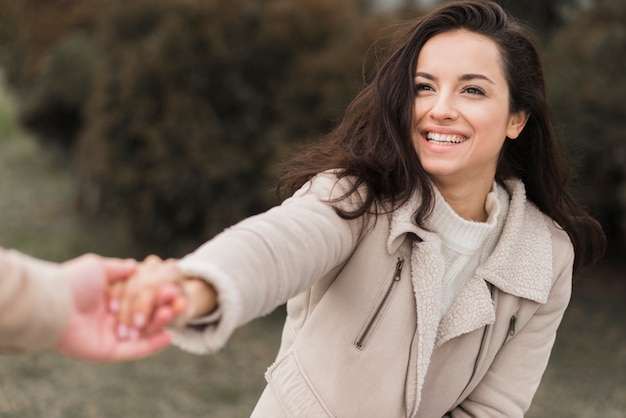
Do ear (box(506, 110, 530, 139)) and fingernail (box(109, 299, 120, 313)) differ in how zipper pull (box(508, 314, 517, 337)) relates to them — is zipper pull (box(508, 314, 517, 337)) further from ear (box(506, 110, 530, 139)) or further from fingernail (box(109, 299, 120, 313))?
fingernail (box(109, 299, 120, 313))

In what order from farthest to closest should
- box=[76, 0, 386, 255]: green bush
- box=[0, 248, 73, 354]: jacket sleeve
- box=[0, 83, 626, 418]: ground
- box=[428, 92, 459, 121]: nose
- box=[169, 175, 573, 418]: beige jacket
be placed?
box=[76, 0, 386, 255]: green bush → box=[0, 83, 626, 418]: ground → box=[428, 92, 459, 121]: nose → box=[169, 175, 573, 418]: beige jacket → box=[0, 248, 73, 354]: jacket sleeve

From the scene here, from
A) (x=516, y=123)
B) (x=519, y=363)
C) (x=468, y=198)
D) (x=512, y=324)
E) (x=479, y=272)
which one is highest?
(x=516, y=123)

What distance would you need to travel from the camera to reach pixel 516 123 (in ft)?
8.23

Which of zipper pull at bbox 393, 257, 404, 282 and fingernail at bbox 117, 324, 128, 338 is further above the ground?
fingernail at bbox 117, 324, 128, 338

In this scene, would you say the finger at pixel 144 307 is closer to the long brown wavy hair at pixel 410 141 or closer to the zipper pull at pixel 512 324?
the long brown wavy hair at pixel 410 141

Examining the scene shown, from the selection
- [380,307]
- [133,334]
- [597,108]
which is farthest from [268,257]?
[597,108]

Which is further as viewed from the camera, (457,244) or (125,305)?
(457,244)

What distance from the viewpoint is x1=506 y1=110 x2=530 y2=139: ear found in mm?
2475

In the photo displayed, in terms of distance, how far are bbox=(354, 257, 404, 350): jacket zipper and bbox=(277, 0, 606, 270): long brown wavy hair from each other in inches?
5.0

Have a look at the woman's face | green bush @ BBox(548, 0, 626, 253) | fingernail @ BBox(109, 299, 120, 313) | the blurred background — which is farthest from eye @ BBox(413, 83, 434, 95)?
green bush @ BBox(548, 0, 626, 253)

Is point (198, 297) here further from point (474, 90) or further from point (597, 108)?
point (597, 108)

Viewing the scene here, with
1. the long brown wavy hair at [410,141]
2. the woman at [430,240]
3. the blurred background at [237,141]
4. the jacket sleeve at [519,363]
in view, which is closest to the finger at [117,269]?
the woman at [430,240]

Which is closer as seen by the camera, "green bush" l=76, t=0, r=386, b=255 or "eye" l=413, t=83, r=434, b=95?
"eye" l=413, t=83, r=434, b=95

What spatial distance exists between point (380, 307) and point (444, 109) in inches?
21.2
